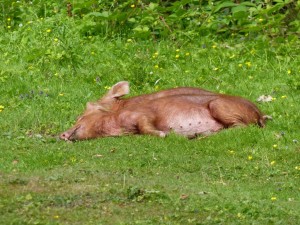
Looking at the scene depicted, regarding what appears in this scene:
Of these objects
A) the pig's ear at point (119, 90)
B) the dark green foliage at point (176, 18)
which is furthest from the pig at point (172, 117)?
the dark green foliage at point (176, 18)

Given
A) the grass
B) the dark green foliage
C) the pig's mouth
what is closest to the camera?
the grass

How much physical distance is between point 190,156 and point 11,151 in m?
1.70

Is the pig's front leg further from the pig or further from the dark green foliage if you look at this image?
the dark green foliage

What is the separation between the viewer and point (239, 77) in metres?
13.0

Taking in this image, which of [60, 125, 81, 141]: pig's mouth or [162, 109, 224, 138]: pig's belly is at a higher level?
[60, 125, 81, 141]: pig's mouth

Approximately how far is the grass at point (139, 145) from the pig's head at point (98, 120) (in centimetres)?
25

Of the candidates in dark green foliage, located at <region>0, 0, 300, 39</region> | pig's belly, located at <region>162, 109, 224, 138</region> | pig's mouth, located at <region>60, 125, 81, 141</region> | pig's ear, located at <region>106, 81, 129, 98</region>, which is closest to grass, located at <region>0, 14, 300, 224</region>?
pig's mouth, located at <region>60, 125, 81, 141</region>

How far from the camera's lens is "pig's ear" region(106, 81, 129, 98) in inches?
453

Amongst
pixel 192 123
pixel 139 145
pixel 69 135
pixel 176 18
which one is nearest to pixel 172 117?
pixel 192 123

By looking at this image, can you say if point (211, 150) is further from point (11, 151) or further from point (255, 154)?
point (11, 151)

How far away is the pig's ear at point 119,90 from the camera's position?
453 inches

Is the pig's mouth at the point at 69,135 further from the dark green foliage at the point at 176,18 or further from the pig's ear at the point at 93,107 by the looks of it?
the dark green foliage at the point at 176,18

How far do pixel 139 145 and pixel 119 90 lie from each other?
1455 mm

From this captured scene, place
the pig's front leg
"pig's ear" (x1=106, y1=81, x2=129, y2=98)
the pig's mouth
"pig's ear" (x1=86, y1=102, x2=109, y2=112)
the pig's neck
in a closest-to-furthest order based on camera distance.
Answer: the pig's mouth
the pig's front leg
the pig's neck
"pig's ear" (x1=86, y1=102, x2=109, y2=112)
"pig's ear" (x1=106, y1=81, x2=129, y2=98)
